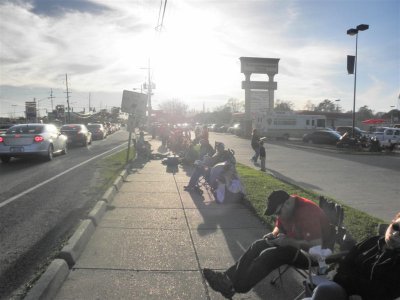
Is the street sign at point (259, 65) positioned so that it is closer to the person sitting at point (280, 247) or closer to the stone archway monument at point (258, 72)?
the stone archway monument at point (258, 72)

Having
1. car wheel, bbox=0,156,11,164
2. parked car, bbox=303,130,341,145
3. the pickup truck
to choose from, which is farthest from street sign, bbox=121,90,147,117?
parked car, bbox=303,130,341,145

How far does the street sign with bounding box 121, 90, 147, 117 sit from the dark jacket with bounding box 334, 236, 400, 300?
1458 cm

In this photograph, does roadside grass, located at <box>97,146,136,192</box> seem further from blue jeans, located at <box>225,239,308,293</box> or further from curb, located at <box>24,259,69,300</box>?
blue jeans, located at <box>225,239,308,293</box>

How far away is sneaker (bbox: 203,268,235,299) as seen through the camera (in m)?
3.84

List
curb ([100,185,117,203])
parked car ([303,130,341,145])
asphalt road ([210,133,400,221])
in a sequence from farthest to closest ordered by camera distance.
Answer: parked car ([303,130,341,145]) → asphalt road ([210,133,400,221]) → curb ([100,185,117,203])

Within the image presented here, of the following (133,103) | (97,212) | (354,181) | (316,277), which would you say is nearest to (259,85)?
(133,103)

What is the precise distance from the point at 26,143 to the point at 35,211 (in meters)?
8.87

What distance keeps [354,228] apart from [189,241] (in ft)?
8.21

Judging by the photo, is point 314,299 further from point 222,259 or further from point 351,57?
point 351,57

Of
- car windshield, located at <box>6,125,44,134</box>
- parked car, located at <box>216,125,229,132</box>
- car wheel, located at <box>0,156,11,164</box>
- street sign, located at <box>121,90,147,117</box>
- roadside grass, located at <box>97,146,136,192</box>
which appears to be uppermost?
street sign, located at <box>121,90,147,117</box>

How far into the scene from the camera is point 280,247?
12.8ft

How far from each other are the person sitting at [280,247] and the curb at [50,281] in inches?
59.0

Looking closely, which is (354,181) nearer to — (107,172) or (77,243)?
(107,172)

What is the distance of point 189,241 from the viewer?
5930mm
